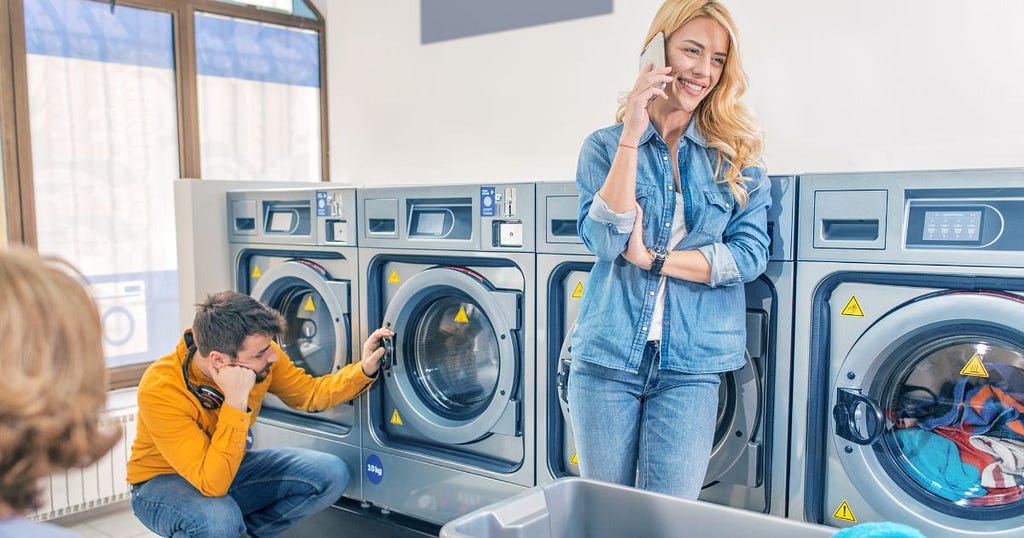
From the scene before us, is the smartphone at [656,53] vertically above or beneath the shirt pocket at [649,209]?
above

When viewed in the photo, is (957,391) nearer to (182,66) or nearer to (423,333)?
(423,333)

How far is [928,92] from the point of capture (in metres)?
2.61

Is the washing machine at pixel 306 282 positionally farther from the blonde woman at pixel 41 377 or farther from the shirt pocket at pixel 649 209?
the blonde woman at pixel 41 377

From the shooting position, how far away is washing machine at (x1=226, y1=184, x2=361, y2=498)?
3.27 meters

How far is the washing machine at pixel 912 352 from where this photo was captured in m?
2.06

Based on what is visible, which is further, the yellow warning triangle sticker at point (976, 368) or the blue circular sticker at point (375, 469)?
the blue circular sticker at point (375, 469)

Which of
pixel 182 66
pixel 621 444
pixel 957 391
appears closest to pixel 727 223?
pixel 621 444

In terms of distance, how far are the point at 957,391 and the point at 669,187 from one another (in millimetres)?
942

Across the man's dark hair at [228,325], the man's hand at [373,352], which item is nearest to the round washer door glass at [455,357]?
the man's hand at [373,352]

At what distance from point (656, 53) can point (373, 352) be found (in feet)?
5.35

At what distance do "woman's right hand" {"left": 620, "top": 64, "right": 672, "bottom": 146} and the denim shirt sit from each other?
0.10m

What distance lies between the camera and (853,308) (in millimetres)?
2250

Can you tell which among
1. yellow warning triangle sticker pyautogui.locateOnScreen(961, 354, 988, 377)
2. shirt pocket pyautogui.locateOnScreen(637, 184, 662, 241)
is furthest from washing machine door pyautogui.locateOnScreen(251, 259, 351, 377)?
yellow warning triangle sticker pyautogui.locateOnScreen(961, 354, 988, 377)

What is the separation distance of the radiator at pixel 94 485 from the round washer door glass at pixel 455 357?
Result: 4.31 feet
